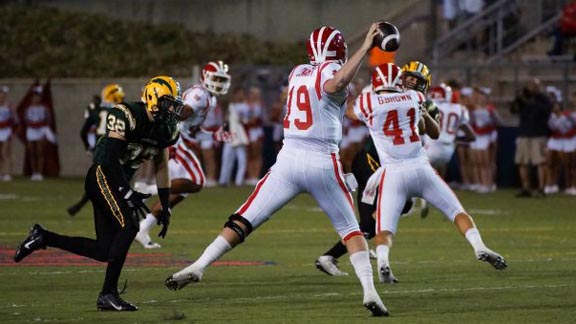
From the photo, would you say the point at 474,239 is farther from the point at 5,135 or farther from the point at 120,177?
the point at 5,135

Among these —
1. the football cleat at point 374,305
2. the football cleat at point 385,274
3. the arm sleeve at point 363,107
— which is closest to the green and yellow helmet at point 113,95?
the arm sleeve at point 363,107

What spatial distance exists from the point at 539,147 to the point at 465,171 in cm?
218

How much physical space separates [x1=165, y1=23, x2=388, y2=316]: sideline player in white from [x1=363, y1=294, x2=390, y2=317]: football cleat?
32 centimetres

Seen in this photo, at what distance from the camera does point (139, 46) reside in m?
34.3

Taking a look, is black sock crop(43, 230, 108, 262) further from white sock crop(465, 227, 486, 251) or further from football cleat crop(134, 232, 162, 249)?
football cleat crop(134, 232, 162, 249)

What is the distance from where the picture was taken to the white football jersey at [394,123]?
12.0 m

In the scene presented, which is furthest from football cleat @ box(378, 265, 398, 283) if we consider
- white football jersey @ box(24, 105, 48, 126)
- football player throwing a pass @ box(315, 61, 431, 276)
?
white football jersey @ box(24, 105, 48, 126)

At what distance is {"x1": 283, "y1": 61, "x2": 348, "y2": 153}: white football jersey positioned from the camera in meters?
9.95

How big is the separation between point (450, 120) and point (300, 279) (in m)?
7.58

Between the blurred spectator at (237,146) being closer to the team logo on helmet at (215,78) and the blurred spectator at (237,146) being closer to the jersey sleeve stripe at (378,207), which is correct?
the team logo on helmet at (215,78)

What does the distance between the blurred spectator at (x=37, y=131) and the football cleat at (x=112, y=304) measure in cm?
2046

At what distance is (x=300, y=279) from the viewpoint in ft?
40.3

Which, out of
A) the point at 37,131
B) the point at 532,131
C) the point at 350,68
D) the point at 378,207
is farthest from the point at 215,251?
the point at 37,131

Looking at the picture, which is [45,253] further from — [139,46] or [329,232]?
[139,46]
